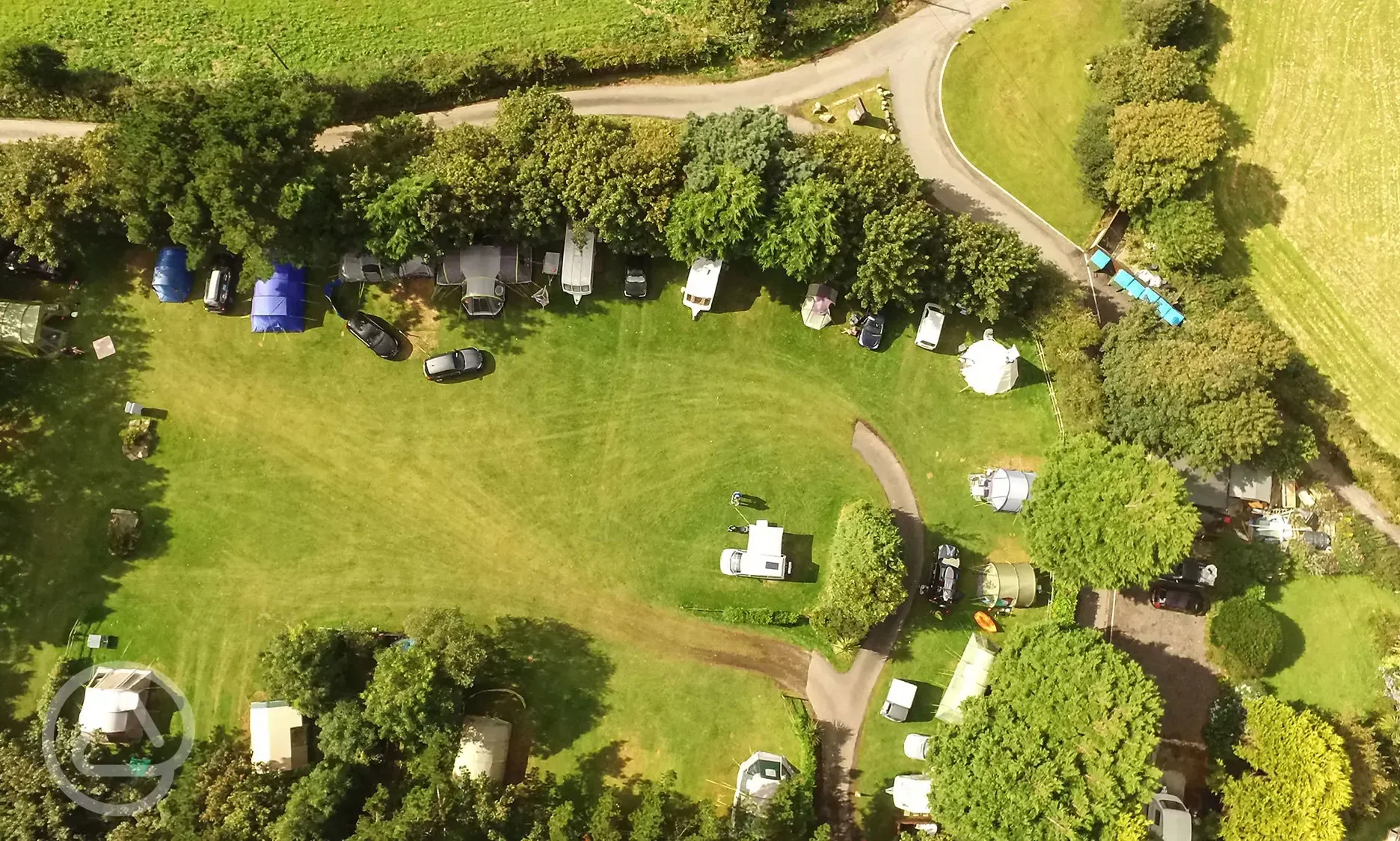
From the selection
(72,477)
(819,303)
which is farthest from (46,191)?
(819,303)

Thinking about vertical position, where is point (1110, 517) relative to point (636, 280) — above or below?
below

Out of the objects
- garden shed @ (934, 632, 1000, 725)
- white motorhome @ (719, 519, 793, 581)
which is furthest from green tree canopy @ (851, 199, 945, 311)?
garden shed @ (934, 632, 1000, 725)

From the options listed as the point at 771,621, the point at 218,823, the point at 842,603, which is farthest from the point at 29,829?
the point at 842,603

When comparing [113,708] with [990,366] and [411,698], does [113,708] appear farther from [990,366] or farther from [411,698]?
[990,366]

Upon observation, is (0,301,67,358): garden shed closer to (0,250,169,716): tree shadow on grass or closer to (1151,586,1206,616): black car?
(0,250,169,716): tree shadow on grass

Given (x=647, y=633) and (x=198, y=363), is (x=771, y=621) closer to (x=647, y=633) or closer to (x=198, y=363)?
(x=647, y=633)
